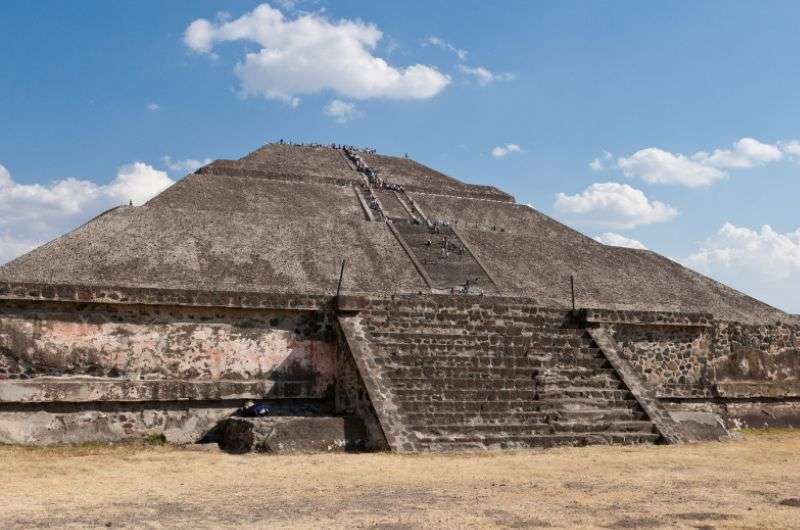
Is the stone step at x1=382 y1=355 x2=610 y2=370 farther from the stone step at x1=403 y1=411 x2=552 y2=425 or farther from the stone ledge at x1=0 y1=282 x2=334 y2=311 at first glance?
the stone ledge at x1=0 y1=282 x2=334 y2=311

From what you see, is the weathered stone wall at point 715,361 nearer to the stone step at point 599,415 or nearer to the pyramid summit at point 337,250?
the pyramid summit at point 337,250

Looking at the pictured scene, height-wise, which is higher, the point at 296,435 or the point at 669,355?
the point at 669,355

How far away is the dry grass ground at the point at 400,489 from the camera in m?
5.82

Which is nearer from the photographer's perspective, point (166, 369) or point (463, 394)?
point (463, 394)

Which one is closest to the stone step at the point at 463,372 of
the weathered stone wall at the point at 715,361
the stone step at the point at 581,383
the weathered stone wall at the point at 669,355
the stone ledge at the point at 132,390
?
the stone step at the point at 581,383

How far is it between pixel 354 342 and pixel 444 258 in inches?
175

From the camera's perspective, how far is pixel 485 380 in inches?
433

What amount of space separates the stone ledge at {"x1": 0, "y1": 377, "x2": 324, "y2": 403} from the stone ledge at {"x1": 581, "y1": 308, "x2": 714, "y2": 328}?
472cm

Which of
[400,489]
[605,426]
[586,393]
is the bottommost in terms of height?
[400,489]

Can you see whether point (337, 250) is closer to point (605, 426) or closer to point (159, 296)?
point (159, 296)

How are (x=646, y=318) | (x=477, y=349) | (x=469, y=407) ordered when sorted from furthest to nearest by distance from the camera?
(x=646, y=318) < (x=477, y=349) < (x=469, y=407)

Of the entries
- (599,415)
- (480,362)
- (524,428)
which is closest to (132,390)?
(480,362)

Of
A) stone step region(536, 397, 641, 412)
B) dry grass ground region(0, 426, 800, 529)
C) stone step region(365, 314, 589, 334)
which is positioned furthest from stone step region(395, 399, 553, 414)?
stone step region(365, 314, 589, 334)

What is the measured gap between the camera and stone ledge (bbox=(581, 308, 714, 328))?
12781 mm
